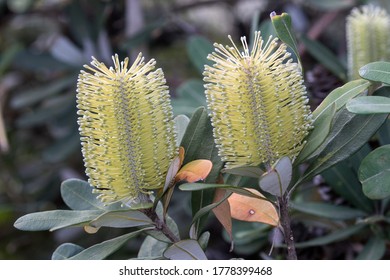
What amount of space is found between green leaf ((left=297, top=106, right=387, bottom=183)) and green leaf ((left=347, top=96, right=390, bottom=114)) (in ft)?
0.17

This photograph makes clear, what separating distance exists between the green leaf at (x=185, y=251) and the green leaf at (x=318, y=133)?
127 millimetres

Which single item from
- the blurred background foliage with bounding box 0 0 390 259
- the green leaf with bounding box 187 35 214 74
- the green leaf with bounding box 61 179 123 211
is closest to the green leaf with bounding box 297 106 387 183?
the green leaf with bounding box 61 179 123 211

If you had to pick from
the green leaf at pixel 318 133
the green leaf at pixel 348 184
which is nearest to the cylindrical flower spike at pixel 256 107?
the green leaf at pixel 318 133

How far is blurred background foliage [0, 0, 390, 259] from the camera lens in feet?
4.06

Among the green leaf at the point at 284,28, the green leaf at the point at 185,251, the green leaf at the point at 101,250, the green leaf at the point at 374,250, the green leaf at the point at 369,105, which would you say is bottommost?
the green leaf at the point at 374,250

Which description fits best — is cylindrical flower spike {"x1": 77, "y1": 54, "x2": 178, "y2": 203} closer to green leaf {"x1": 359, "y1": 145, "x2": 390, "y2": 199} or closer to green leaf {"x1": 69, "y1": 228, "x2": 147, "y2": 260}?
green leaf {"x1": 69, "y1": 228, "x2": 147, "y2": 260}

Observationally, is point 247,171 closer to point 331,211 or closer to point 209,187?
point 209,187

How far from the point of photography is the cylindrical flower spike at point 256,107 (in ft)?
1.73

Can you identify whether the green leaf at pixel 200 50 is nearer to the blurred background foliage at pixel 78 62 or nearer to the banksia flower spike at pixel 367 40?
the blurred background foliage at pixel 78 62
